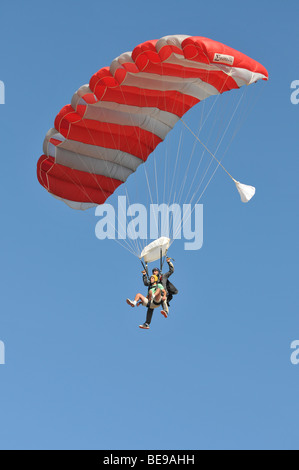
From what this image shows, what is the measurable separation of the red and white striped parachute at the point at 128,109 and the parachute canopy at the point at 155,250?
265 centimetres

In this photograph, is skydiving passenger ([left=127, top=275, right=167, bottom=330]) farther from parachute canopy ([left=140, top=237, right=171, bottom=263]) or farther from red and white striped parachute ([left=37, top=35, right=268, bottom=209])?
red and white striped parachute ([left=37, top=35, right=268, bottom=209])

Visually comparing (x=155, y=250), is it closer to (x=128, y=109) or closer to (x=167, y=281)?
(x=167, y=281)

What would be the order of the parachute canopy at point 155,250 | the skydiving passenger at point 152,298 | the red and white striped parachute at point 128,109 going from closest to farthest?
the red and white striped parachute at point 128,109
the skydiving passenger at point 152,298
the parachute canopy at point 155,250

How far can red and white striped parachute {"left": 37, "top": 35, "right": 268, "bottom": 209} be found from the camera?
1802 cm

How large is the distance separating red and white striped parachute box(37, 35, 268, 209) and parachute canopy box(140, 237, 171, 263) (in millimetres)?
2652

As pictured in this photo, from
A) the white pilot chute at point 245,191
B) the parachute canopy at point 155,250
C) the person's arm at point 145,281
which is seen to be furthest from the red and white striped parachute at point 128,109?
the person's arm at point 145,281

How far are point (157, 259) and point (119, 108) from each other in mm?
3399

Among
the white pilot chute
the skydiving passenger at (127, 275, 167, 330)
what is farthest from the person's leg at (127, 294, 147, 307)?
the white pilot chute

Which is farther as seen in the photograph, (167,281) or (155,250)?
(155,250)

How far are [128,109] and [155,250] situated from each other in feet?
10.5

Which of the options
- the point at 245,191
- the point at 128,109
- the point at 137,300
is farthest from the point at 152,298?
the point at 128,109

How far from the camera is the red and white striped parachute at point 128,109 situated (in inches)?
709

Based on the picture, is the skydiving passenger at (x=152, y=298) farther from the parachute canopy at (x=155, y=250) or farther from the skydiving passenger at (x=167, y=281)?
the parachute canopy at (x=155, y=250)

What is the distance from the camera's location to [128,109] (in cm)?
2041
